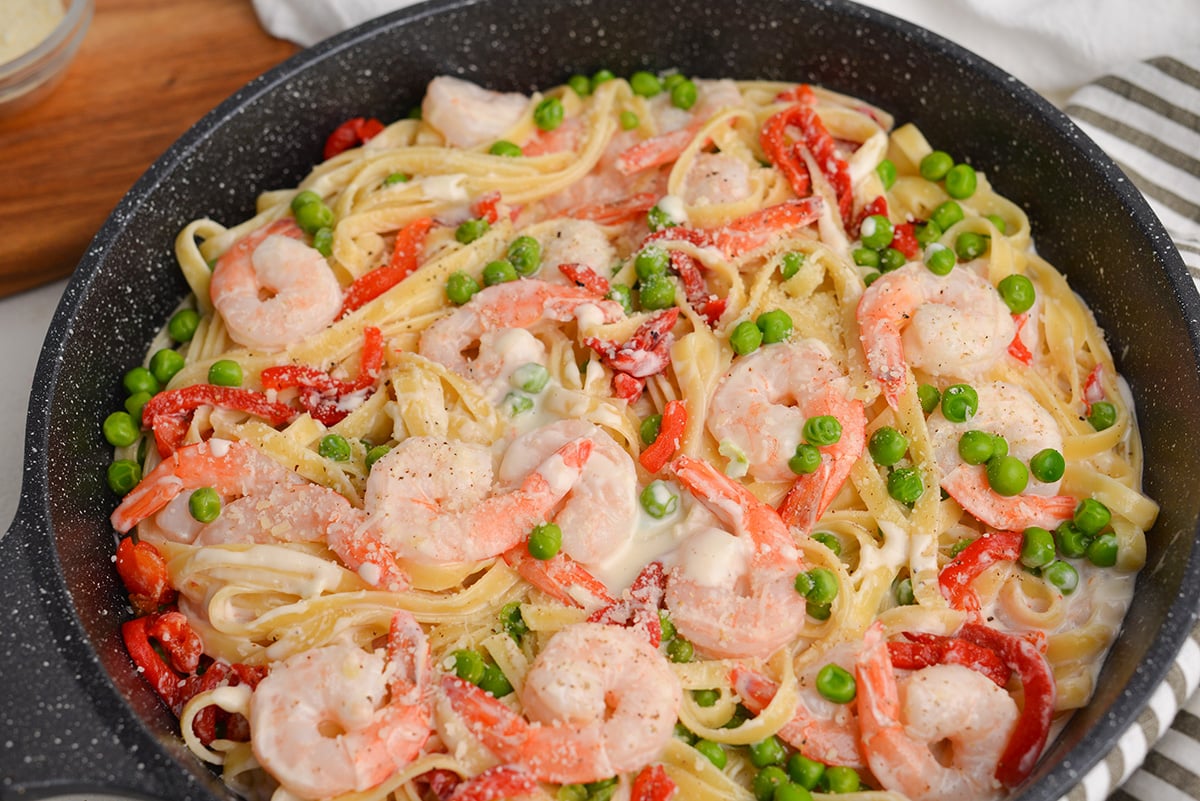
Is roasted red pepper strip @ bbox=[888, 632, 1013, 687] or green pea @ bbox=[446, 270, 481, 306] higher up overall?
green pea @ bbox=[446, 270, 481, 306]

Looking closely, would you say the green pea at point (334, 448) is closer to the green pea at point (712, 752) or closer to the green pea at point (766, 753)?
the green pea at point (712, 752)

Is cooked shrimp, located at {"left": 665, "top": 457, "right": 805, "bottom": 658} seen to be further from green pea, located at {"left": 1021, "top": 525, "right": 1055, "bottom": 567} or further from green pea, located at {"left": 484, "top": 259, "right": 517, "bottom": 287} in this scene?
green pea, located at {"left": 484, "top": 259, "right": 517, "bottom": 287}

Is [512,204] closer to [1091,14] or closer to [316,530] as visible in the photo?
[316,530]

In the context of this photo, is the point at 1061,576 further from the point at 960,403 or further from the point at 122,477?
the point at 122,477

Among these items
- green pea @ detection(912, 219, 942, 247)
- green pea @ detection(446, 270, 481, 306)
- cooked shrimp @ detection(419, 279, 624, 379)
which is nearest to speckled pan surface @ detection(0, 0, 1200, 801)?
green pea @ detection(912, 219, 942, 247)

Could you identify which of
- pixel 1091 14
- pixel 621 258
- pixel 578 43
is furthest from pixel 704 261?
pixel 1091 14

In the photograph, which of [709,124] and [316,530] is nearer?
[316,530]
